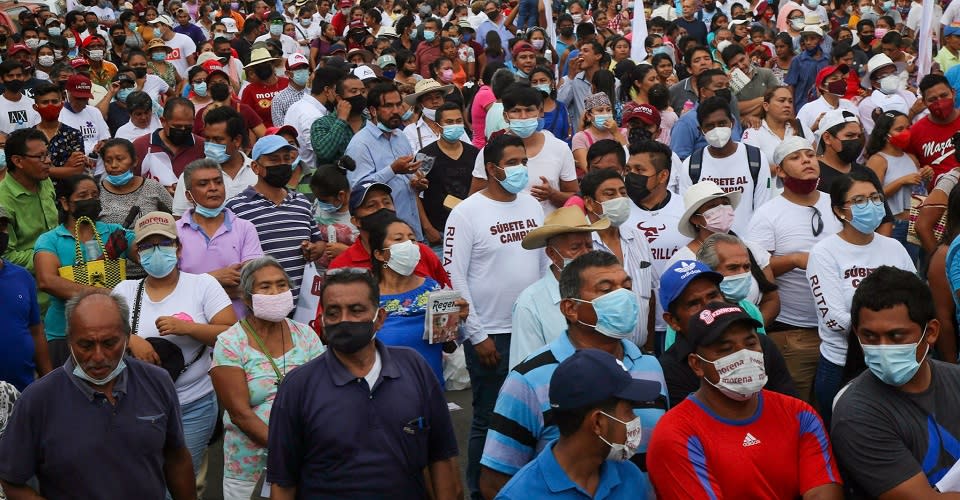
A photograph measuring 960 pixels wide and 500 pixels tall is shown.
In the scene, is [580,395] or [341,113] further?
[341,113]

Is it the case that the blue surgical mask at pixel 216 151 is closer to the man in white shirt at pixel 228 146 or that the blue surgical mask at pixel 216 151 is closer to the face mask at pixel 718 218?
the man in white shirt at pixel 228 146

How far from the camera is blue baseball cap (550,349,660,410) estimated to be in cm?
391

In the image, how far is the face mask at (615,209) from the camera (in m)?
6.75

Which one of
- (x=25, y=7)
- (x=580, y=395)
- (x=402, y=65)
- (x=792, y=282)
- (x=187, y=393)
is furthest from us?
(x=25, y=7)

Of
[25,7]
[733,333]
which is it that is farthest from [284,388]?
[25,7]

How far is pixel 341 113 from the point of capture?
409 inches

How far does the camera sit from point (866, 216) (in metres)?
6.36

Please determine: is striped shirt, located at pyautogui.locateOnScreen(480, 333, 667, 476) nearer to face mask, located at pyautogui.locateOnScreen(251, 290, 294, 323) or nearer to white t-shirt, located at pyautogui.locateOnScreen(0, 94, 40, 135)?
face mask, located at pyautogui.locateOnScreen(251, 290, 294, 323)

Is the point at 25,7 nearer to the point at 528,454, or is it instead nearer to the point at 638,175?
the point at 638,175

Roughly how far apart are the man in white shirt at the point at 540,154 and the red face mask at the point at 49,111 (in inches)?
179

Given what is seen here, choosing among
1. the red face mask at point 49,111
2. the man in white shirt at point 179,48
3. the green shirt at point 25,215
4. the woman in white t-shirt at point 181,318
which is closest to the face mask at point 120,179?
the green shirt at point 25,215

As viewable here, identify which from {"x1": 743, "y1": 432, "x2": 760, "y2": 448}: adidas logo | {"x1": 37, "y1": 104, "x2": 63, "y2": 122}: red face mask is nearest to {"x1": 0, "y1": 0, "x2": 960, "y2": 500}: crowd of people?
{"x1": 743, "y1": 432, "x2": 760, "y2": 448}: adidas logo

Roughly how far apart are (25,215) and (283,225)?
1822 mm

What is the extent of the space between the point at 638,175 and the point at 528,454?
3.13 m
